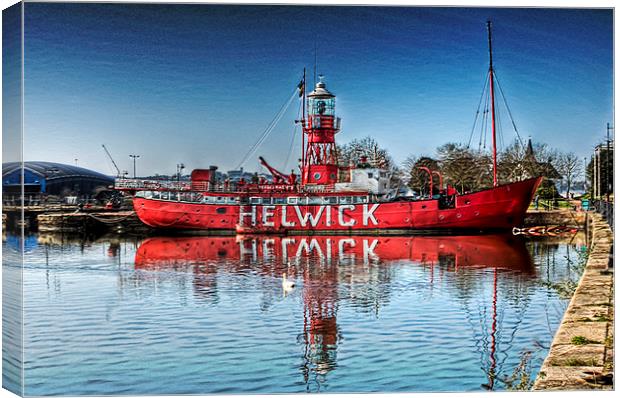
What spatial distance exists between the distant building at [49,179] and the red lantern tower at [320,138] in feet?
14.1

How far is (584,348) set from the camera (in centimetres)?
834

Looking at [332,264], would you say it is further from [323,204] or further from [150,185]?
[323,204]

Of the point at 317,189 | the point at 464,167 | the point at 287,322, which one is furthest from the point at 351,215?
the point at 287,322

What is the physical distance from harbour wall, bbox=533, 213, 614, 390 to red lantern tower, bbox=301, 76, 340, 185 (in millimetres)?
5327

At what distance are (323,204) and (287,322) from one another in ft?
48.9

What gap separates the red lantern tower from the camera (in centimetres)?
1541

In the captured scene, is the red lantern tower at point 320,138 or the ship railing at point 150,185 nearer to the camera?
the red lantern tower at point 320,138

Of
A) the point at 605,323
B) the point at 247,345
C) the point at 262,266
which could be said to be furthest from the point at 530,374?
the point at 262,266

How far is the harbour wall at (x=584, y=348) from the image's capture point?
783 centimetres

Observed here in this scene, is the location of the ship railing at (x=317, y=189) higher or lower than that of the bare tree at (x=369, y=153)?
lower

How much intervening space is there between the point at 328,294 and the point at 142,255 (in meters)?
8.64

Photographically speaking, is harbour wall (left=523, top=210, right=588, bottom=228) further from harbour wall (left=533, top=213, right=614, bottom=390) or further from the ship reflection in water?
harbour wall (left=533, top=213, right=614, bottom=390)

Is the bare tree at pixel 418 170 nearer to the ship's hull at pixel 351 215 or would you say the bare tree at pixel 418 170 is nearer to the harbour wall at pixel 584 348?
the ship's hull at pixel 351 215

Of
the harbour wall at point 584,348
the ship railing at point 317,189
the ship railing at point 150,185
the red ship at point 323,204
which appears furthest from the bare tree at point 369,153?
the harbour wall at point 584,348
